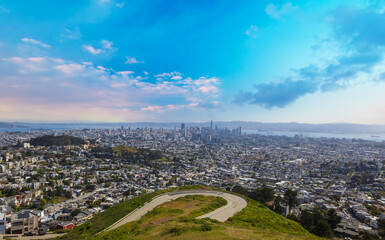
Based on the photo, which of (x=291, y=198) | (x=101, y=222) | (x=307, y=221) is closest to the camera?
(x=101, y=222)

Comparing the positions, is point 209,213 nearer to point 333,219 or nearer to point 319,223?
point 319,223

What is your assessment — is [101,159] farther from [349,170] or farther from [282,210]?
[349,170]

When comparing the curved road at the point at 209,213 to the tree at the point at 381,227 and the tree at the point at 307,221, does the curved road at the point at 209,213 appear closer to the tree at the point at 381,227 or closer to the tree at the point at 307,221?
the tree at the point at 307,221

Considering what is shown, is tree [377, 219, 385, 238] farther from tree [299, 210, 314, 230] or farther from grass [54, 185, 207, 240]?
grass [54, 185, 207, 240]

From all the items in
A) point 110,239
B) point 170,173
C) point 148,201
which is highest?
point 110,239

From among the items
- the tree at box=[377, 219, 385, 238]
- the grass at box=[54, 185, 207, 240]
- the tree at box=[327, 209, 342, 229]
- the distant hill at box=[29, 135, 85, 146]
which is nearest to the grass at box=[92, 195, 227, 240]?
the grass at box=[54, 185, 207, 240]

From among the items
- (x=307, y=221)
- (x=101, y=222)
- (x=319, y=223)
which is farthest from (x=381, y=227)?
(x=101, y=222)

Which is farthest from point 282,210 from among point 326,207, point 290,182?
point 290,182
